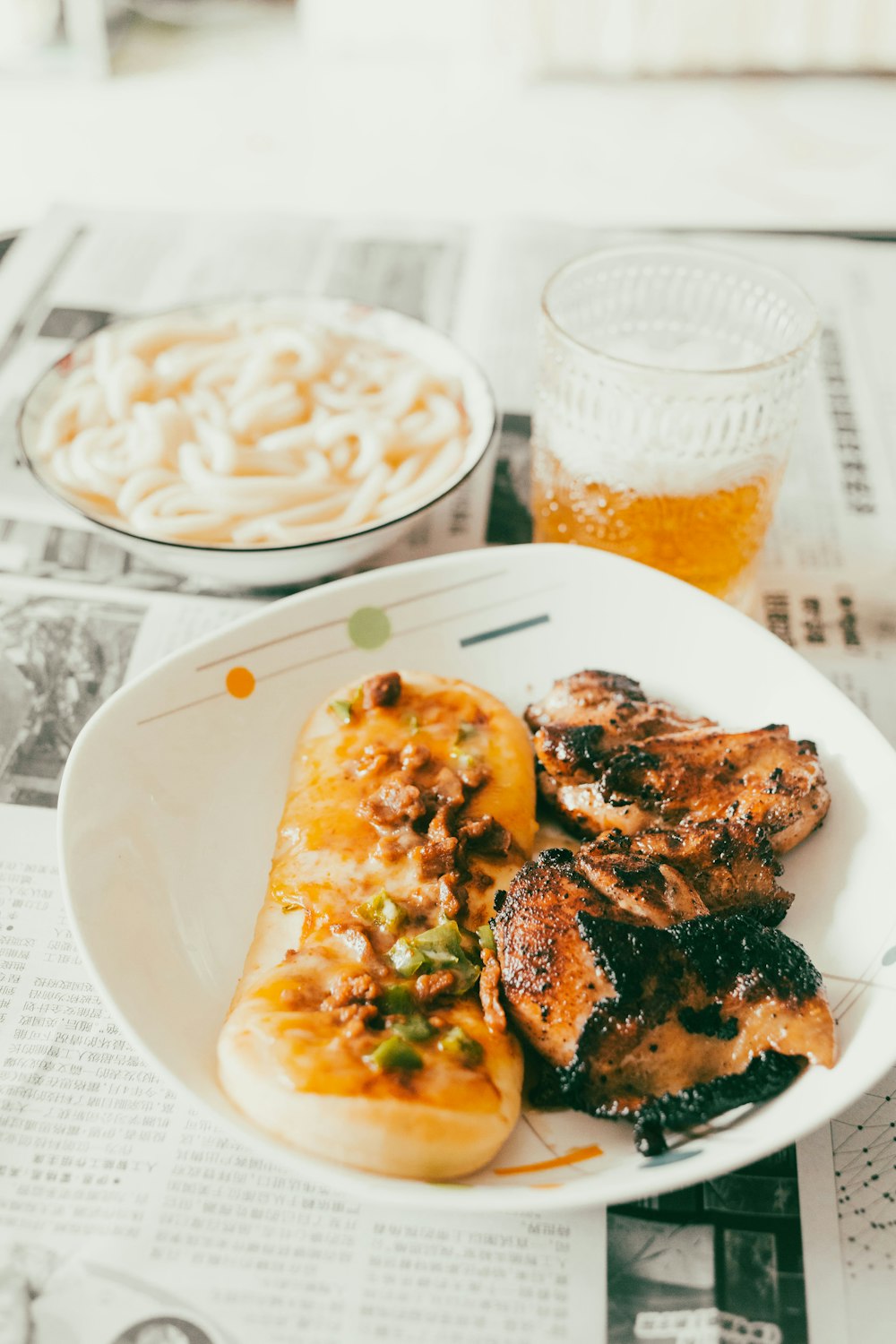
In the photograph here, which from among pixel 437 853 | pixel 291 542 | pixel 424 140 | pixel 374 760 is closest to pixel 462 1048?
pixel 437 853

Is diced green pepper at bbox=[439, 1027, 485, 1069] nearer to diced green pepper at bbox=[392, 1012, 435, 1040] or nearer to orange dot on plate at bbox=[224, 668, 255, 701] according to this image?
diced green pepper at bbox=[392, 1012, 435, 1040]

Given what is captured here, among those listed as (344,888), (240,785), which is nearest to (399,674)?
(240,785)

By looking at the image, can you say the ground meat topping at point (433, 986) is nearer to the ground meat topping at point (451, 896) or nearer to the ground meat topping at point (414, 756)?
the ground meat topping at point (451, 896)

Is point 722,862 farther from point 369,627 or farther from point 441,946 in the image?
point 369,627

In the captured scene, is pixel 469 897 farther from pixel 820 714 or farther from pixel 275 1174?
pixel 820 714

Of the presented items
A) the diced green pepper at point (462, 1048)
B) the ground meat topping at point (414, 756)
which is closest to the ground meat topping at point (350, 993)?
the diced green pepper at point (462, 1048)

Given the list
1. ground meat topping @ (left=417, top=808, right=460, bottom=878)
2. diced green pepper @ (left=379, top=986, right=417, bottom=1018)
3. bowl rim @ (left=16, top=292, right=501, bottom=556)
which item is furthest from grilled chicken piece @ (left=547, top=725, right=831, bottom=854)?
bowl rim @ (left=16, top=292, right=501, bottom=556)
